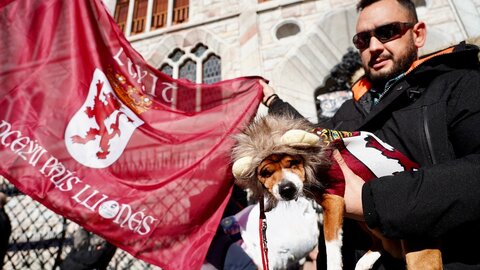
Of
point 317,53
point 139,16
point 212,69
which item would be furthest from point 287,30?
point 139,16

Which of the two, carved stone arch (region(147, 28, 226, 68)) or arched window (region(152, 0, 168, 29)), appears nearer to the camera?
carved stone arch (region(147, 28, 226, 68))

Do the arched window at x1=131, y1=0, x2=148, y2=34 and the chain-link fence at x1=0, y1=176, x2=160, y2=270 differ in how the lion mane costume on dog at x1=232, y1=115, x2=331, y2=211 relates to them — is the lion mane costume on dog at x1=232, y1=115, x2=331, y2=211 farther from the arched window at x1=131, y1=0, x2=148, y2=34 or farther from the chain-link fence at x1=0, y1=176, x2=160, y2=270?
the arched window at x1=131, y1=0, x2=148, y2=34

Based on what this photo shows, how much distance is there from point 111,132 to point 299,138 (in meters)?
2.01

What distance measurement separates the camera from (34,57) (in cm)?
262

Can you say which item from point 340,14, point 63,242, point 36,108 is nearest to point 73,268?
point 63,242

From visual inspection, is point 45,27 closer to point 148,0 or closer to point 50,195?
point 50,195

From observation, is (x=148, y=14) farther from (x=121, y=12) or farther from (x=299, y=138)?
(x=299, y=138)

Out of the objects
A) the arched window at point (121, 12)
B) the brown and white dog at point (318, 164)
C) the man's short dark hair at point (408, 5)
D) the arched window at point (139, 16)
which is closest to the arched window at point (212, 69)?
the arched window at point (139, 16)

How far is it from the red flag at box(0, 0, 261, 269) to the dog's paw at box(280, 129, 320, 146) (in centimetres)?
111

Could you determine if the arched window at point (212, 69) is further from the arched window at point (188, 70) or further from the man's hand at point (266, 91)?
the man's hand at point (266, 91)

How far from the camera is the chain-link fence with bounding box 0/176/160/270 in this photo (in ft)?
18.5

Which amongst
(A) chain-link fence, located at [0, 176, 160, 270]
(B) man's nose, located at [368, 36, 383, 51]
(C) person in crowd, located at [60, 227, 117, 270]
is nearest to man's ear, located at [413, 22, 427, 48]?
(B) man's nose, located at [368, 36, 383, 51]

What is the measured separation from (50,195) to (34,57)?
4.62 feet

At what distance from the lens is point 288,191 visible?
1.34 meters
